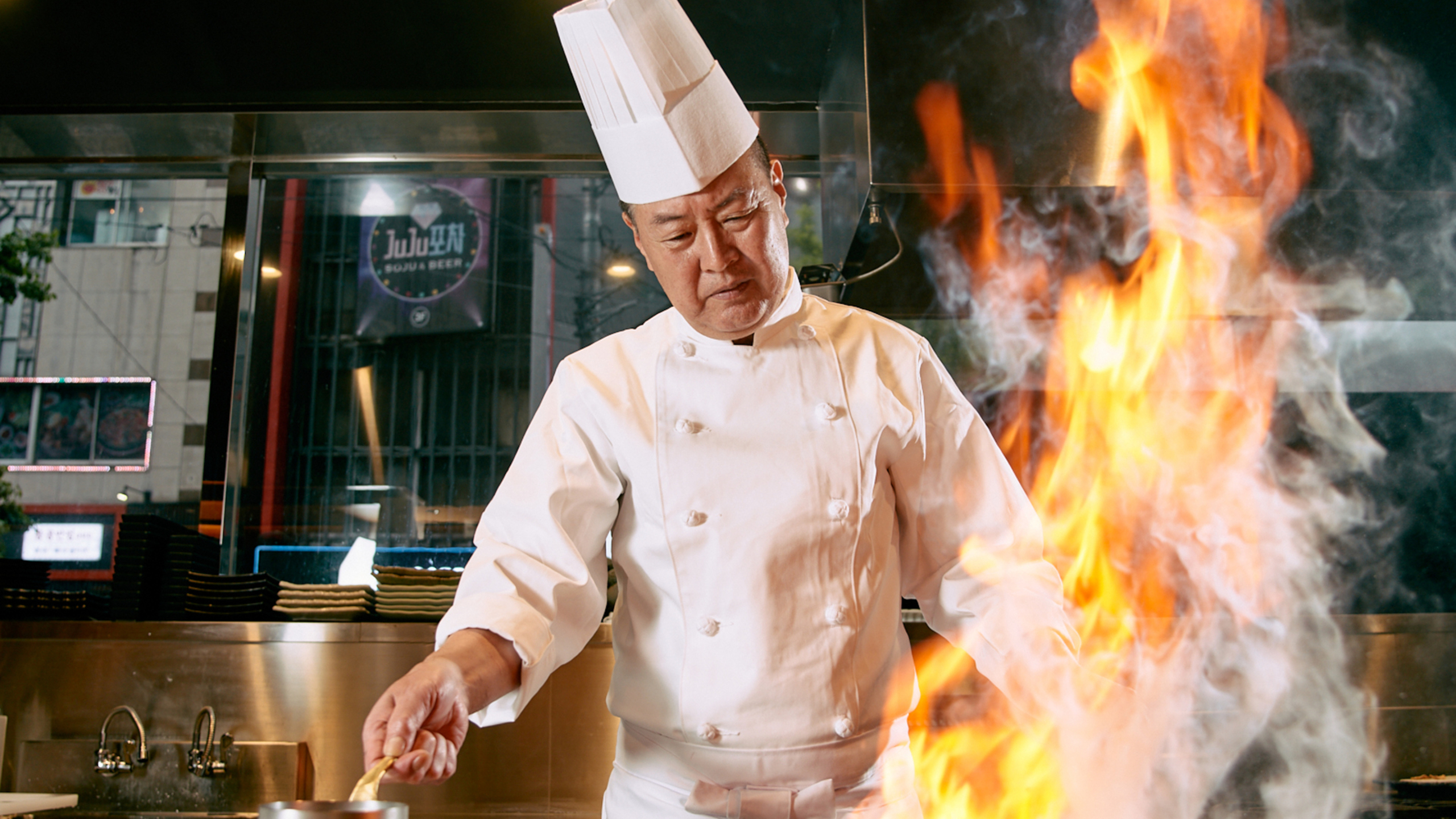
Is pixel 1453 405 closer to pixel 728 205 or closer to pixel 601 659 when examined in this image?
pixel 601 659

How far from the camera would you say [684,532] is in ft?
4.11

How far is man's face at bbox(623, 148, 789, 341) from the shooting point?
1.27m

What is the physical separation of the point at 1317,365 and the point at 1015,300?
3.67 ft

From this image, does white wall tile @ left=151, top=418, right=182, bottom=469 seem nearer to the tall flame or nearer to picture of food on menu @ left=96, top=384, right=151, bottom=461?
picture of food on menu @ left=96, top=384, right=151, bottom=461

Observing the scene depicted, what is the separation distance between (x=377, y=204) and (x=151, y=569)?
4.84 feet

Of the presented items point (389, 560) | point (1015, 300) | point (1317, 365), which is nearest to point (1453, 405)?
point (1317, 365)

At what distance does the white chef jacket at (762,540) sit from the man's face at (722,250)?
7 centimetres

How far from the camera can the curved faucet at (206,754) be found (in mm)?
2762

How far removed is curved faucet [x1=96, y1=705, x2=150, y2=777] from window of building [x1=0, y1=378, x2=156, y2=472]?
1.05 m

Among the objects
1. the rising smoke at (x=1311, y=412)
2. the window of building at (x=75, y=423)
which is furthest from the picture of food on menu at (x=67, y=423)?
the rising smoke at (x=1311, y=412)

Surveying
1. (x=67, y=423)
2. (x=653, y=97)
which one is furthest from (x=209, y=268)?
(x=653, y=97)

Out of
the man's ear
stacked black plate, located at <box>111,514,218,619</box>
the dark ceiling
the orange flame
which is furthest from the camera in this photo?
the dark ceiling

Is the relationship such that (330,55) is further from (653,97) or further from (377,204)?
(653,97)

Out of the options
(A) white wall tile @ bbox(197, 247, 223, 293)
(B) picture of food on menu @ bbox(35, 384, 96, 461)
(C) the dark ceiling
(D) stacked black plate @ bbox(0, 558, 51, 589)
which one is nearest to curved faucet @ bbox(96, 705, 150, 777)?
(D) stacked black plate @ bbox(0, 558, 51, 589)
